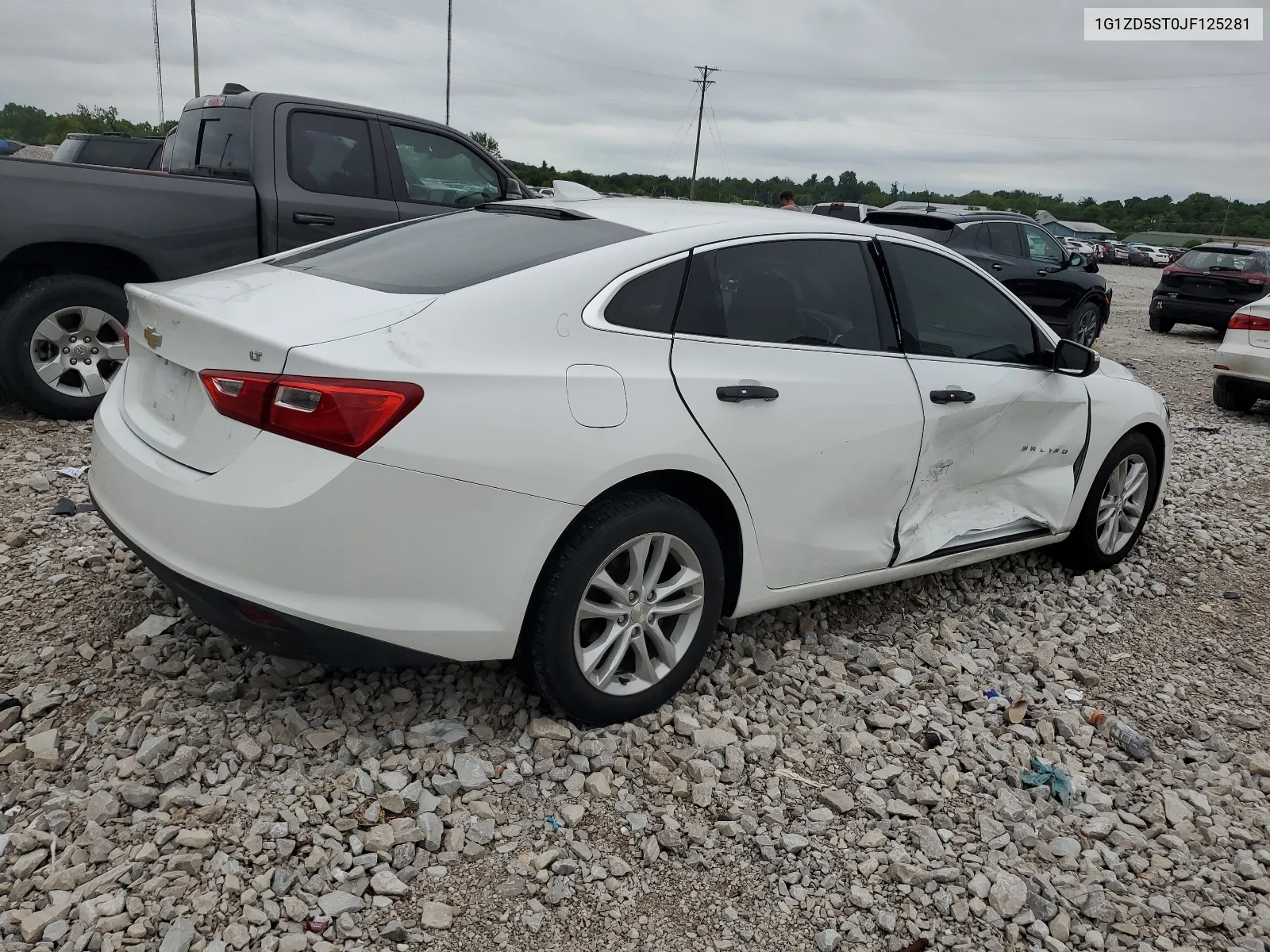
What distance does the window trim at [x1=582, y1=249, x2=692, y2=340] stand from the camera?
289 centimetres

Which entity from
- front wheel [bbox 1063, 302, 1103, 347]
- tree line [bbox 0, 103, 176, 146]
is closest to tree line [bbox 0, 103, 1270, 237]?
tree line [bbox 0, 103, 176, 146]

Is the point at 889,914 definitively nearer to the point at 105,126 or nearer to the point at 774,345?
the point at 774,345

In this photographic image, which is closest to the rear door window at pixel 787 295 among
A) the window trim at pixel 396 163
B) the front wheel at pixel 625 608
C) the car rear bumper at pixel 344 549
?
the front wheel at pixel 625 608

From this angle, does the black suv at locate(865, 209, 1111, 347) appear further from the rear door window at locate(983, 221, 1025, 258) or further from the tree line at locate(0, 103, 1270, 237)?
the tree line at locate(0, 103, 1270, 237)

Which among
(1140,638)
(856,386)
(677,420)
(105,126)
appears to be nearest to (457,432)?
(677,420)

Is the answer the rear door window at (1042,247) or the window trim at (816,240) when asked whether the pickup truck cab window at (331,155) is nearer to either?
the window trim at (816,240)

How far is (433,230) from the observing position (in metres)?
3.59

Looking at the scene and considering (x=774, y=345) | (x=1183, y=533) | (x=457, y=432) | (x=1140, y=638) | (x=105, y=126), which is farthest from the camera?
(x=105, y=126)

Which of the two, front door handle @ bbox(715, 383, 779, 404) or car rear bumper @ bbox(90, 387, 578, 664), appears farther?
front door handle @ bbox(715, 383, 779, 404)

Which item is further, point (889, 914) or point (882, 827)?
point (882, 827)

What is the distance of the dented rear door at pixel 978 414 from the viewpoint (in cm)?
380

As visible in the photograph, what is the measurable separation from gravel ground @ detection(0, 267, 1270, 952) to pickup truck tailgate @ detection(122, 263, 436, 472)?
87cm

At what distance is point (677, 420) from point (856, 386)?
836 millimetres

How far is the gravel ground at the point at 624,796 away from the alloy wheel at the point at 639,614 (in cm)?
21
